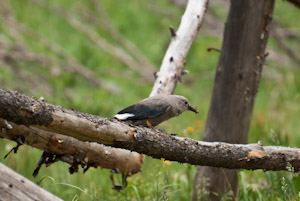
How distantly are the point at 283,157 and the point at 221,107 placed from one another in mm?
1264

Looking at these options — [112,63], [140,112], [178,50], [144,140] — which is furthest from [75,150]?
[112,63]

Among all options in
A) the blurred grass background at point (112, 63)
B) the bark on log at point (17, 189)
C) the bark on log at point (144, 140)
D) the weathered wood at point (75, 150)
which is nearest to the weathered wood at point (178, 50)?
the weathered wood at point (75, 150)

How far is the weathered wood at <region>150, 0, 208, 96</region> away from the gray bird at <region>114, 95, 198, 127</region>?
17 centimetres

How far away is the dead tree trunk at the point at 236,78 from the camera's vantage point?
4645 mm

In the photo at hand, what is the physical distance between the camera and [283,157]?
3549 millimetres

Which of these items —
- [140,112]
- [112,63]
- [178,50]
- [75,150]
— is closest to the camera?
[75,150]

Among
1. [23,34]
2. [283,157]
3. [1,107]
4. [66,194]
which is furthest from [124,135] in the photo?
[23,34]

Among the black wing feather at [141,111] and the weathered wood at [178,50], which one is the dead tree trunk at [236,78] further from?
the black wing feather at [141,111]

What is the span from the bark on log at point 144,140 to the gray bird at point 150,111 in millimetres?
764

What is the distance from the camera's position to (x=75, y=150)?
3859mm

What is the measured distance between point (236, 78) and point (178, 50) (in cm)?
62

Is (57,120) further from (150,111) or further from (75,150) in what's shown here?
(150,111)

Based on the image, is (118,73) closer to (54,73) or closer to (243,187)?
(54,73)

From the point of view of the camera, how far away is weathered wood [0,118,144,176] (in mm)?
3545
